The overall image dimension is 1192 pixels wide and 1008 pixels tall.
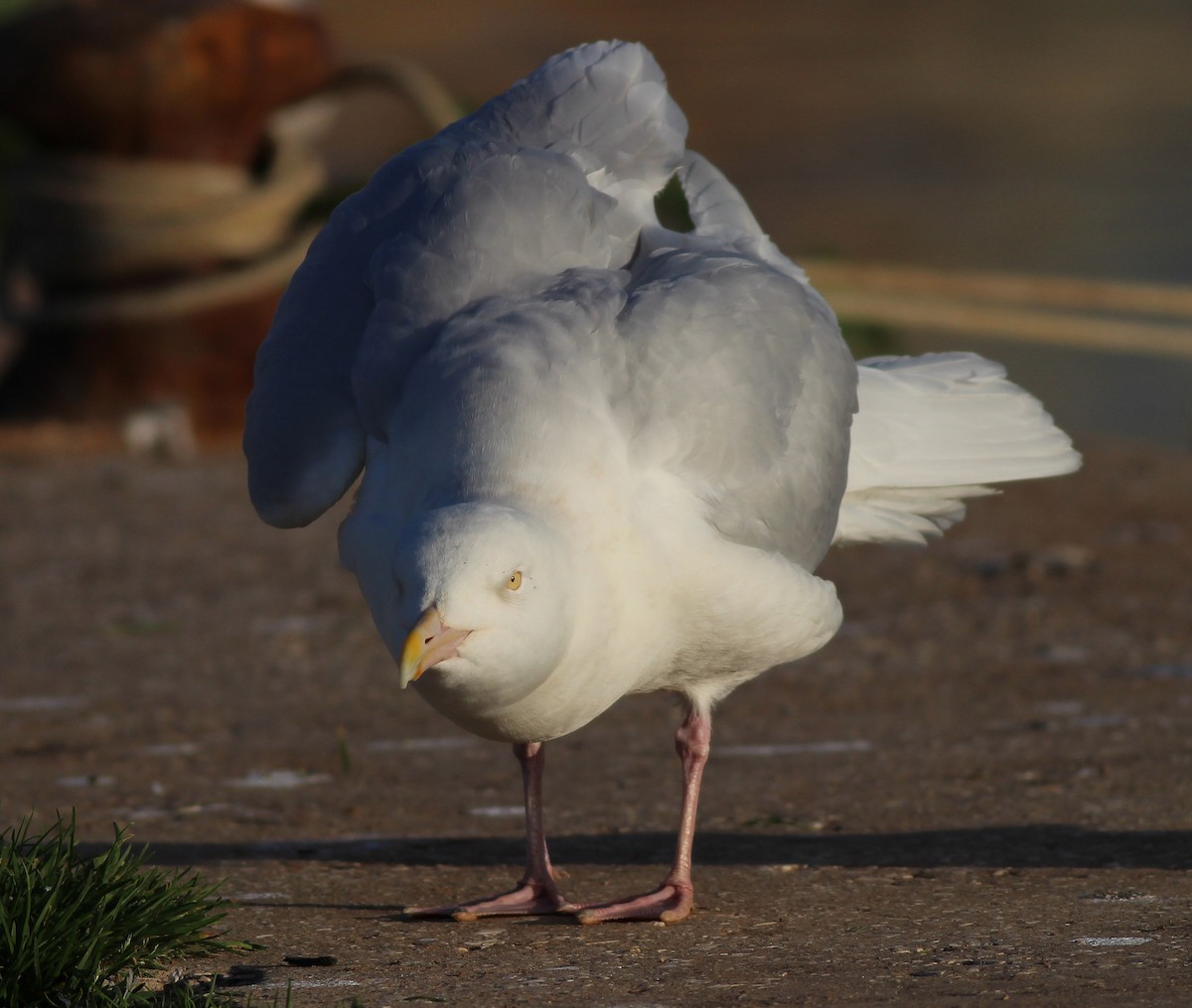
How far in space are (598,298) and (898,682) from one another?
2469 mm

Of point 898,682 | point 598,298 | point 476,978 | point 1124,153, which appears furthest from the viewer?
point 1124,153

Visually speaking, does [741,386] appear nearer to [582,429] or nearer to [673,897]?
[582,429]

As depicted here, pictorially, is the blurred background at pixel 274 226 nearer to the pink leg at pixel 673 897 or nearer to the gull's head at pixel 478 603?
the pink leg at pixel 673 897

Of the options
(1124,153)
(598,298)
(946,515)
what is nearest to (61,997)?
(598,298)

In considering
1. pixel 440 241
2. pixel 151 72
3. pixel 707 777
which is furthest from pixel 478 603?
pixel 151 72

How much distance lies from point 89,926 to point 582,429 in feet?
4.21

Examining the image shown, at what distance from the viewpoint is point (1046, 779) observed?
511 cm

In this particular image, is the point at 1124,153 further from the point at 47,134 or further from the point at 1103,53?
the point at 47,134

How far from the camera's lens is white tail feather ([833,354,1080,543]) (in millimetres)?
4891

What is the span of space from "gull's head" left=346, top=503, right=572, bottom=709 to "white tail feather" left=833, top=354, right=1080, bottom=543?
149cm

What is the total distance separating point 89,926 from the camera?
11.8 feet

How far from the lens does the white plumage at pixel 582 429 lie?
11.9ft

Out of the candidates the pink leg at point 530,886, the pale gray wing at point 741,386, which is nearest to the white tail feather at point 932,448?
the pale gray wing at point 741,386

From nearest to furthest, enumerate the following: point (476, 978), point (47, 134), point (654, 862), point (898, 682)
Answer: point (476, 978) < point (654, 862) < point (898, 682) < point (47, 134)
